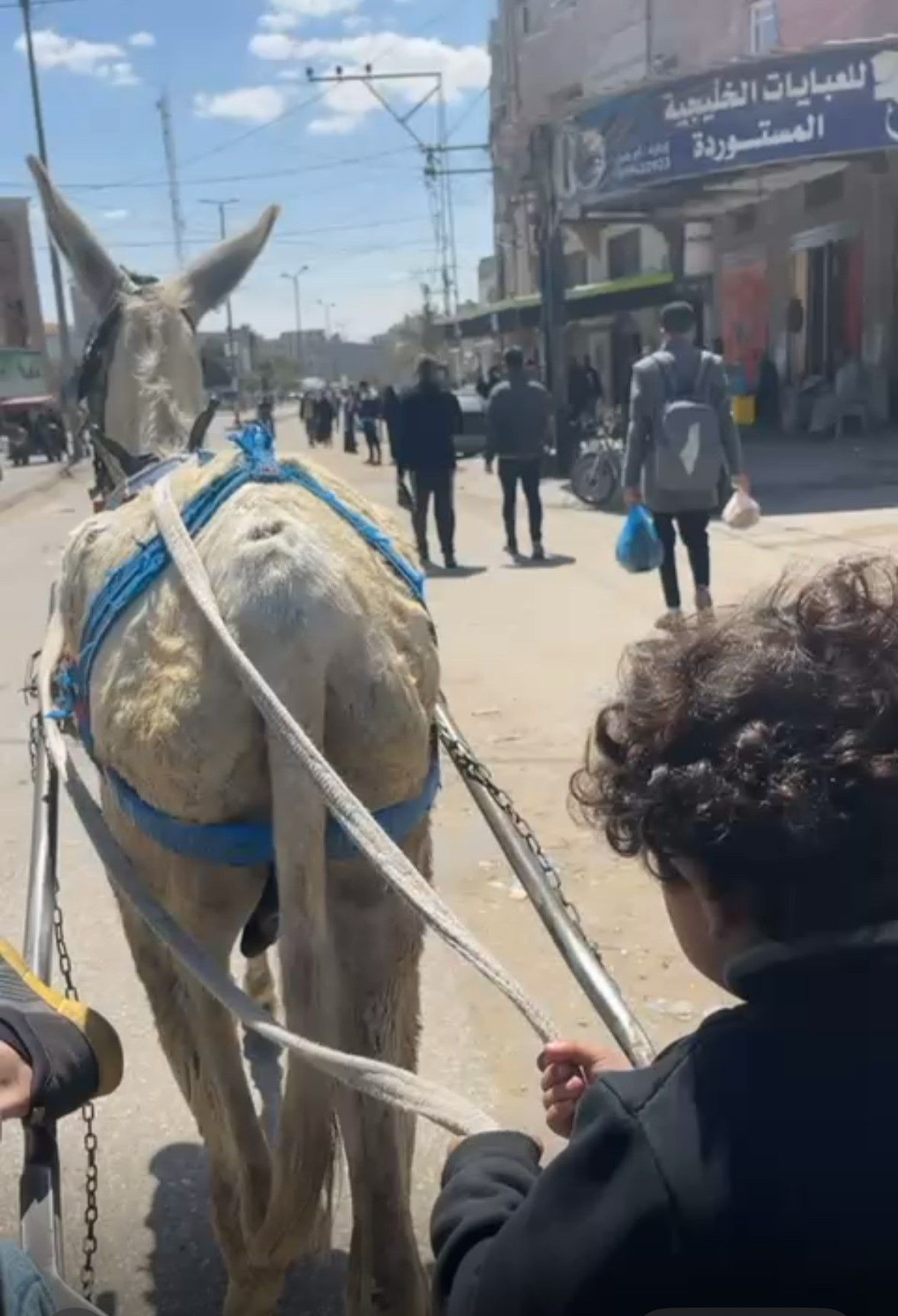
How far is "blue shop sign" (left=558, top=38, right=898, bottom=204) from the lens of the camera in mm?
15594

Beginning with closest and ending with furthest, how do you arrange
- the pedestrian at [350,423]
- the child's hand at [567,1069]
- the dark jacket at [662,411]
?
the child's hand at [567,1069] < the dark jacket at [662,411] < the pedestrian at [350,423]

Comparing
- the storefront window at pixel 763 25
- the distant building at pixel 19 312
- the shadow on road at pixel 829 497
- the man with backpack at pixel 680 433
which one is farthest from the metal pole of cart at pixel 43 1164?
the distant building at pixel 19 312

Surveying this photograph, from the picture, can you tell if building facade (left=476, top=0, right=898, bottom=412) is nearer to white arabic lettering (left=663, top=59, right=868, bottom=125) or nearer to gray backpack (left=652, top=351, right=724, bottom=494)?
white arabic lettering (left=663, top=59, right=868, bottom=125)

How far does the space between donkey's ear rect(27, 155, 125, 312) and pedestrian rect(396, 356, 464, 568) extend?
7.18 metres

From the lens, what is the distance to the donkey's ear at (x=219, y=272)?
4344 mm

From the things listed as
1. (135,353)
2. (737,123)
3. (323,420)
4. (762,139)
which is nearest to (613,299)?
(737,123)

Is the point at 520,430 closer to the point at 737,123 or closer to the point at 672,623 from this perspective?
the point at 737,123

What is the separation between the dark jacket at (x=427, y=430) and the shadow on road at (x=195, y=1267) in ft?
28.4

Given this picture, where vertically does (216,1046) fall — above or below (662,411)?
below

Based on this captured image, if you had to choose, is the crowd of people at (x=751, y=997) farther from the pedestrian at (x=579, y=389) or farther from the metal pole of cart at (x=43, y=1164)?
the pedestrian at (x=579, y=389)

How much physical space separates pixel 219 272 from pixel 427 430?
697 cm

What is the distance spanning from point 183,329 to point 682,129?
572 inches

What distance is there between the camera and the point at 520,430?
1159cm

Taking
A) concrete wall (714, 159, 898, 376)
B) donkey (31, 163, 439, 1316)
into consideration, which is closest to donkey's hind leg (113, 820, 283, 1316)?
donkey (31, 163, 439, 1316)
